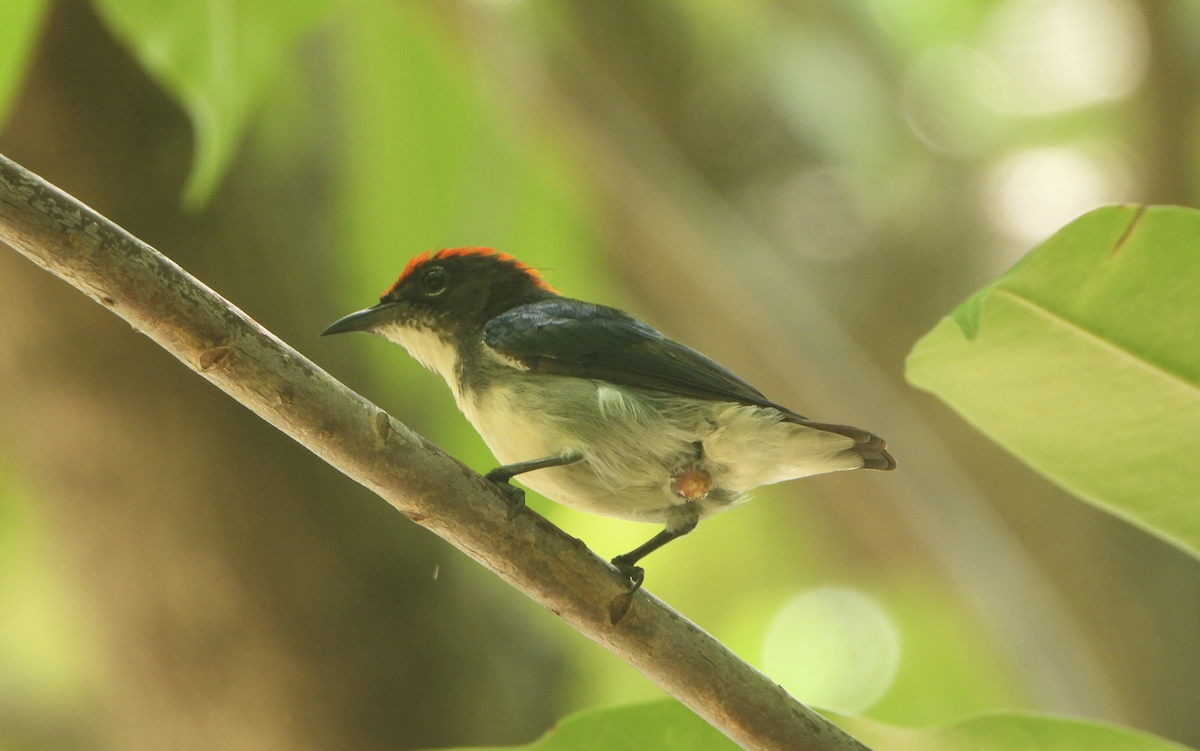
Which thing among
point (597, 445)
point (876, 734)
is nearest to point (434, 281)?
point (597, 445)

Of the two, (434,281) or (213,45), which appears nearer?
(213,45)

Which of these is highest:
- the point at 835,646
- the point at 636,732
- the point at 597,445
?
the point at 835,646

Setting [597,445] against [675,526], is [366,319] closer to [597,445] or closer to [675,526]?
[597,445]

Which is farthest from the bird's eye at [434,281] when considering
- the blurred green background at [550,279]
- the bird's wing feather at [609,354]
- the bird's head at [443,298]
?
the bird's wing feather at [609,354]

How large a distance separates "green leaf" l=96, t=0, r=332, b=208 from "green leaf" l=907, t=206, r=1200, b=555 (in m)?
1.38

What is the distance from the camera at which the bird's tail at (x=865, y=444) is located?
2131 millimetres

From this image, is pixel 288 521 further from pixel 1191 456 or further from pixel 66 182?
pixel 1191 456

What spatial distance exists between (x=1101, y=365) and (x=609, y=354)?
1000 mm

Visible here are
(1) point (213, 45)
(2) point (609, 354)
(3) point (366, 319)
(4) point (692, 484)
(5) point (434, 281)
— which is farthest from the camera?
(5) point (434, 281)

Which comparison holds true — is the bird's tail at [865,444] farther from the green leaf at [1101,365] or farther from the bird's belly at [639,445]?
the green leaf at [1101,365]

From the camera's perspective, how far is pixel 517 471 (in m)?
2.05

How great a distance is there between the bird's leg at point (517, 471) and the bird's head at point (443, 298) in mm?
644

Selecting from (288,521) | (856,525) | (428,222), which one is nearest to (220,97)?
(428,222)

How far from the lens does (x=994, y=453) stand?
182 inches
